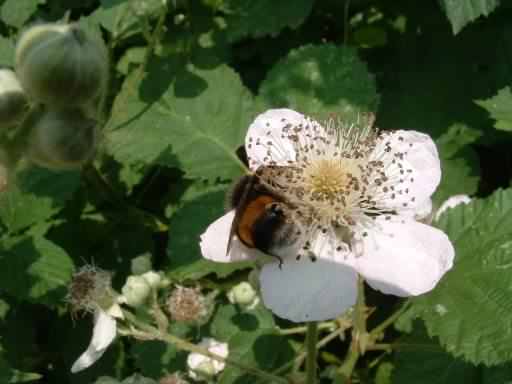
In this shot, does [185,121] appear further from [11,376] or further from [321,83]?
[11,376]

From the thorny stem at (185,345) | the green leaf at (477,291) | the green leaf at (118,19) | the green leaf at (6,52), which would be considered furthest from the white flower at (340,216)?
the green leaf at (6,52)

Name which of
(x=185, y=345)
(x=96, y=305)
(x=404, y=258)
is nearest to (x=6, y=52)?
(x=96, y=305)

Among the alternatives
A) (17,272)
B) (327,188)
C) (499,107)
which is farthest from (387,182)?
(17,272)

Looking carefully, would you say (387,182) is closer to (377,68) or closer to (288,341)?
(288,341)

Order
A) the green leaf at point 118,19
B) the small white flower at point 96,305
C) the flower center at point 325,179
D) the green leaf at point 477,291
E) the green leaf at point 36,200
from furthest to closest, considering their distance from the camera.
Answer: the green leaf at point 118,19
the green leaf at point 36,200
the small white flower at point 96,305
the flower center at point 325,179
the green leaf at point 477,291

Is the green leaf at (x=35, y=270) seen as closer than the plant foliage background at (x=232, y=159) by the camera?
No

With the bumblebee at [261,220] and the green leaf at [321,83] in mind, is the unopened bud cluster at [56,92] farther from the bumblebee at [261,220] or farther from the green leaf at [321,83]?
the green leaf at [321,83]

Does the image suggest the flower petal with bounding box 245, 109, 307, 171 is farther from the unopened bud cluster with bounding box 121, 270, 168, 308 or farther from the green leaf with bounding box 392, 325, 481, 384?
the green leaf with bounding box 392, 325, 481, 384
